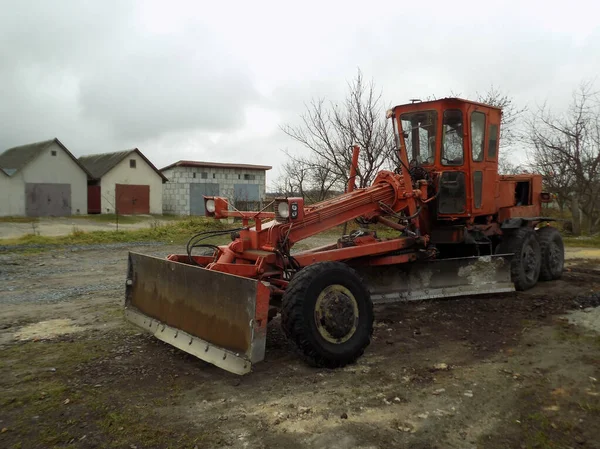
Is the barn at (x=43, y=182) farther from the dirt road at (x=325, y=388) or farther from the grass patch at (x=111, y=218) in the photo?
the dirt road at (x=325, y=388)

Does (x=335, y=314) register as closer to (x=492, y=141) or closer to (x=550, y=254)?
(x=492, y=141)

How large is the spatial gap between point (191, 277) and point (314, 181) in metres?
16.0

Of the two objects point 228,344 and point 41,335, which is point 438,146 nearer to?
point 228,344

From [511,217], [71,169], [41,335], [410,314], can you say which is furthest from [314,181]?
[71,169]

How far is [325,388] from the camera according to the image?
4156mm

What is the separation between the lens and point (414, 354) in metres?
5.05

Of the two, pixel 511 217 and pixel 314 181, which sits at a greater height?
pixel 314 181

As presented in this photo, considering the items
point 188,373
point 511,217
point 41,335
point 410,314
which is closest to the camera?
point 188,373

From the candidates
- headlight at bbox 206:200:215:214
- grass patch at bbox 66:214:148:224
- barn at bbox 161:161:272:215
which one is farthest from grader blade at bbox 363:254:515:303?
barn at bbox 161:161:272:215

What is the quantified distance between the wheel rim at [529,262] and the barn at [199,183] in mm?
33521

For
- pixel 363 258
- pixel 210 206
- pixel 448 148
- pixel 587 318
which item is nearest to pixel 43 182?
pixel 210 206

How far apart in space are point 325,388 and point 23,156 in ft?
124

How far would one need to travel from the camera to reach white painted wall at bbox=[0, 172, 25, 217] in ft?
107

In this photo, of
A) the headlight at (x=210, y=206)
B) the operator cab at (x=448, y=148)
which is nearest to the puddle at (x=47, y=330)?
the headlight at (x=210, y=206)
